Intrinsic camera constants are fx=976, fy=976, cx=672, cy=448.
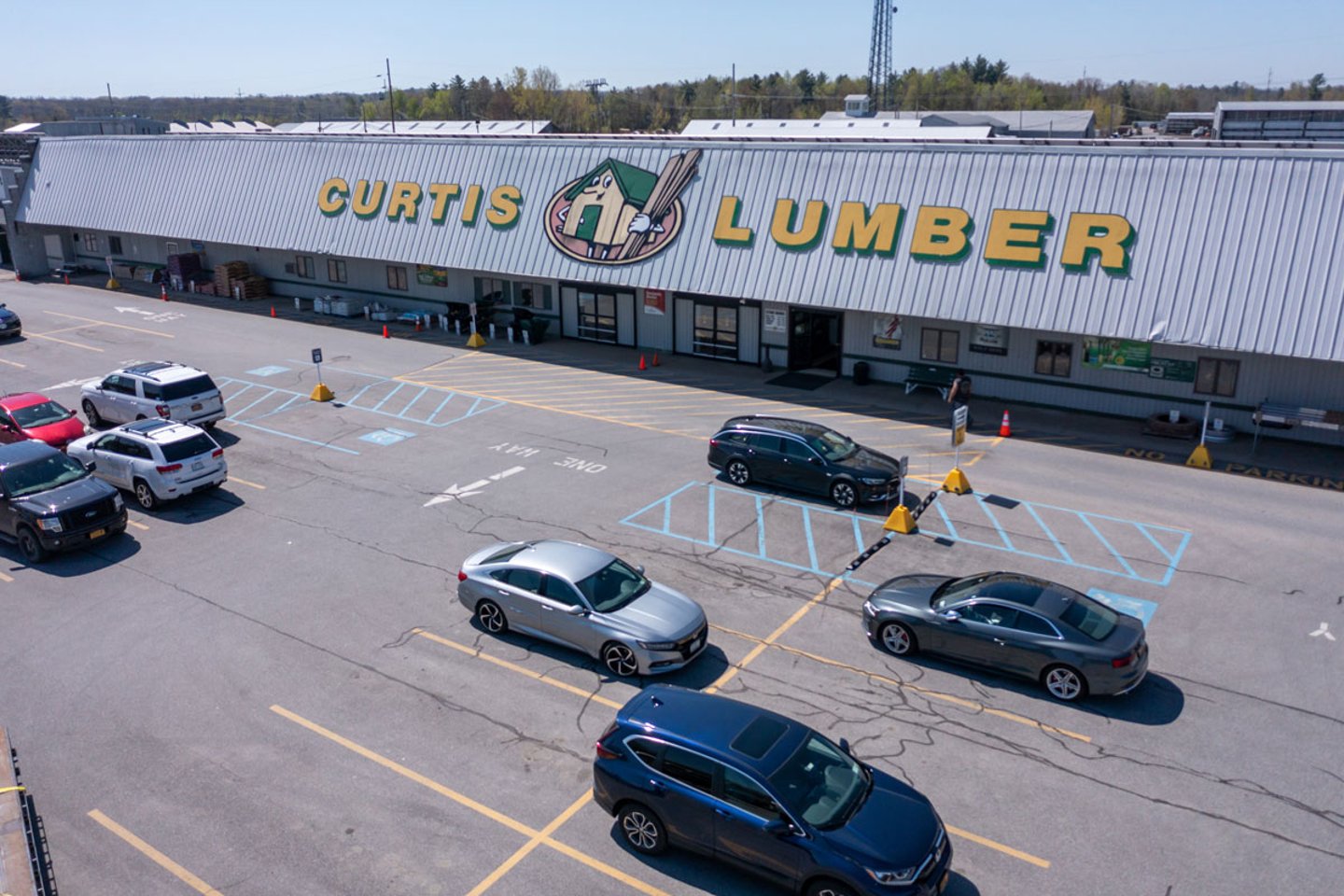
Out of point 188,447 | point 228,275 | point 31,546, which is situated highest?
point 228,275

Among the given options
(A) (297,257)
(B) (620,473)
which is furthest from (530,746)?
(A) (297,257)

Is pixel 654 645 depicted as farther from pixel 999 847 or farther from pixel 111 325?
pixel 111 325

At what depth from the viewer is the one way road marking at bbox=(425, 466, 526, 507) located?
2339cm

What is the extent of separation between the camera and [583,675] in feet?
51.9

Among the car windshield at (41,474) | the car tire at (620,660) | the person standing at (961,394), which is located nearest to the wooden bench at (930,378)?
the person standing at (961,394)

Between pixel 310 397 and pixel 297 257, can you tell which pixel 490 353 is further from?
pixel 297 257

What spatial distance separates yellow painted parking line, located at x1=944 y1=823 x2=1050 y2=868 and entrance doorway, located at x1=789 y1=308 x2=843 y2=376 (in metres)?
22.7

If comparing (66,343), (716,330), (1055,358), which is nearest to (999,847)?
(1055,358)

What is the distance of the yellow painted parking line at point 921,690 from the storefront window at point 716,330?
19.1 m

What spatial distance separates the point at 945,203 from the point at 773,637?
17455 millimetres

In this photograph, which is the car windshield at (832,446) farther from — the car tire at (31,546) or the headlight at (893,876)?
the car tire at (31,546)

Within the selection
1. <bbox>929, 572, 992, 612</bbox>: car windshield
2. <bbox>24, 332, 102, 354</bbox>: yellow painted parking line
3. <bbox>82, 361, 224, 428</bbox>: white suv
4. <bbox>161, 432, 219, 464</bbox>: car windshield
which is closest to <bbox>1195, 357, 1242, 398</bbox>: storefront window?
<bbox>929, 572, 992, 612</bbox>: car windshield

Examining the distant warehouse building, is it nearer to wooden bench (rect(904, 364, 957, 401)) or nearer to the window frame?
the window frame

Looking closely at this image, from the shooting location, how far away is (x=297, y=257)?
151 feet
